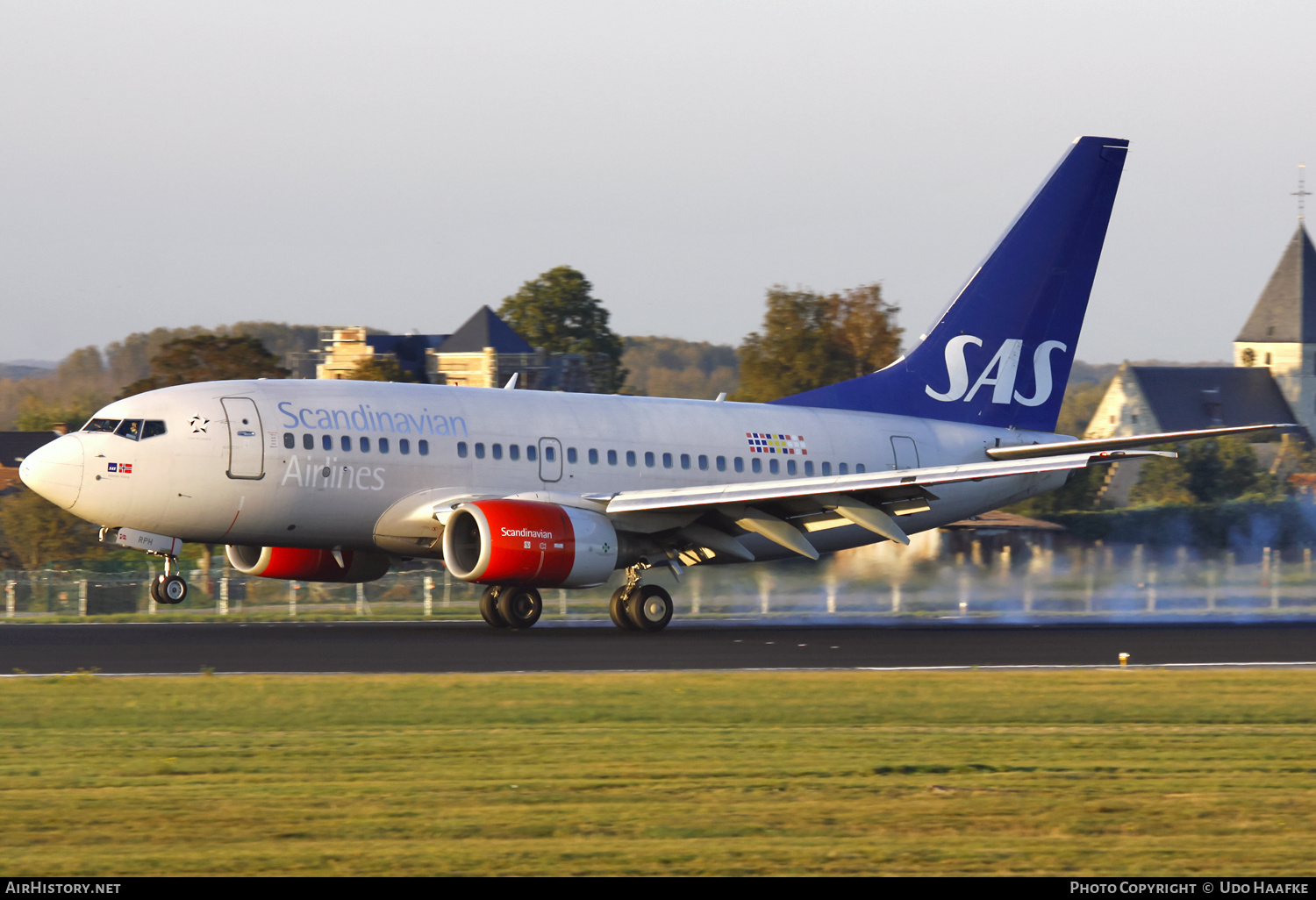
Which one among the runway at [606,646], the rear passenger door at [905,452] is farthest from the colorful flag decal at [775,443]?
the runway at [606,646]

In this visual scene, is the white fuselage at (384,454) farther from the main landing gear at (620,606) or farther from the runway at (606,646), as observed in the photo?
the runway at (606,646)

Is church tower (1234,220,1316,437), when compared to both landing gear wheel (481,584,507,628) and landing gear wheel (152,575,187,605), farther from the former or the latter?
landing gear wheel (152,575,187,605)

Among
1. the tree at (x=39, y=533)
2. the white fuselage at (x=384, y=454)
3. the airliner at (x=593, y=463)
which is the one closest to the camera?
the white fuselage at (x=384, y=454)

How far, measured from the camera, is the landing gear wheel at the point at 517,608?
27.6 meters

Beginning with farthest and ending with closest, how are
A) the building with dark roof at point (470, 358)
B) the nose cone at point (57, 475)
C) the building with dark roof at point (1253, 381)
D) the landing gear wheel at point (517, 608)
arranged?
the building with dark roof at point (1253, 381) → the building with dark roof at point (470, 358) → the landing gear wheel at point (517, 608) → the nose cone at point (57, 475)

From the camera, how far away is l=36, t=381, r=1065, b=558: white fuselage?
81.4 feet

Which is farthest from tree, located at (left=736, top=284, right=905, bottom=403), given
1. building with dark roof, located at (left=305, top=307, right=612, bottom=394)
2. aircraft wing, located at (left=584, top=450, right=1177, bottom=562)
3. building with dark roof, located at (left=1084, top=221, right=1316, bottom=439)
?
aircraft wing, located at (left=584, top=450, right=1177, bottom=562)

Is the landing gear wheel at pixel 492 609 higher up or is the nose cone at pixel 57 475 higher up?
the nose cone at pixel 57 475

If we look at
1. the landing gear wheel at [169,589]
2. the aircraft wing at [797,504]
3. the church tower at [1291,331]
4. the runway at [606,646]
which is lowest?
the runway at [606,646]

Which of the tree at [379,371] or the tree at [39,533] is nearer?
the tree at [39,533]

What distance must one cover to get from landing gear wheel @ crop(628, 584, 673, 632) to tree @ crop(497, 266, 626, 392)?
328 ft

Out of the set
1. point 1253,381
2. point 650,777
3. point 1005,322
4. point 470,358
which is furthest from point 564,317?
point 650,777

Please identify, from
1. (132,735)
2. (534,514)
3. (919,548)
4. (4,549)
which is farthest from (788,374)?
(132,735)

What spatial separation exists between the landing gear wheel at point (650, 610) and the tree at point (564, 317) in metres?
100
